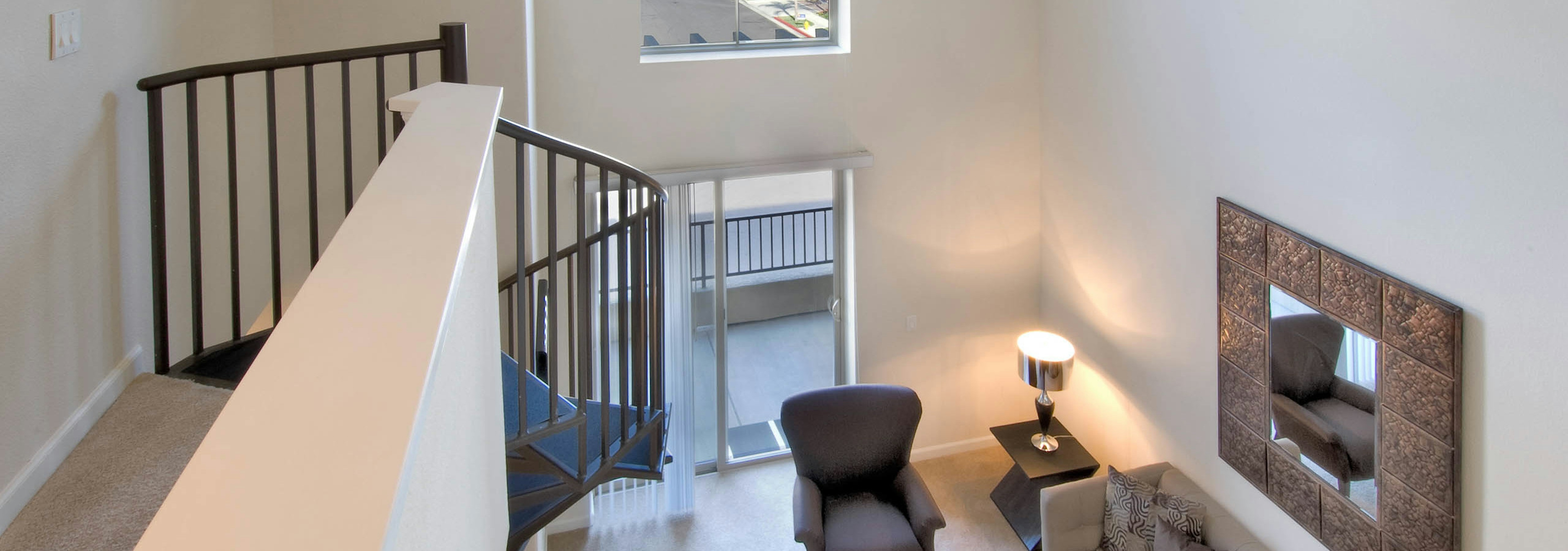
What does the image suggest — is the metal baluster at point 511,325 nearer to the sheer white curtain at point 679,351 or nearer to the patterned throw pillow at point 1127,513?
the sheer white curtain at point 679,351

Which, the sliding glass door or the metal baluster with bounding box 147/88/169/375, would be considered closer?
the metal baluster with bounding box 147/88/169/375

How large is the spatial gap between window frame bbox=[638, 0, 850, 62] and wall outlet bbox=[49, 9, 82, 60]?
3.33 metres

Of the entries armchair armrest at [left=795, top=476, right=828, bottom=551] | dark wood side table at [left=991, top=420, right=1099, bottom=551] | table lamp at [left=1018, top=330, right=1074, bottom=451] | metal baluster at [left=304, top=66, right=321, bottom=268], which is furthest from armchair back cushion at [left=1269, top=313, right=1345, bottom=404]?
metal baluster at [left=304, top=66, right=321, bottom=268]

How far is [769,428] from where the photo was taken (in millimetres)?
6633

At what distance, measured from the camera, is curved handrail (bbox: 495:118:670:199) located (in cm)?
256

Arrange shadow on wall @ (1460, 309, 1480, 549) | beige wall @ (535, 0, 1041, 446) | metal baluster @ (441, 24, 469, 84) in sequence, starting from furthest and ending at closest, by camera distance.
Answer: beige wall @ (535, 0, 1041, 446), shadow on wall @ (1460, 309, 1480, 549), metal baluster @ (441, 24, 469, 84)

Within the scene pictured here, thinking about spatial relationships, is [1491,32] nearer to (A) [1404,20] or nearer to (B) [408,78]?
(A) [1404,20]

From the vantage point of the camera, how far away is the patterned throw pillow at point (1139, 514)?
16.4ft

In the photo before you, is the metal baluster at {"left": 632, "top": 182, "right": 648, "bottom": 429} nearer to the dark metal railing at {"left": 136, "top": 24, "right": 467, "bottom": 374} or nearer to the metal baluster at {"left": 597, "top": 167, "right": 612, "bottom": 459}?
the metal baluster at {"left": 597, "top": 167, "right": 612, "bottom": 459}

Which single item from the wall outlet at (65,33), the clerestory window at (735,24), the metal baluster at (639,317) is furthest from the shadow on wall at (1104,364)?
the wall outlet at (65,33)

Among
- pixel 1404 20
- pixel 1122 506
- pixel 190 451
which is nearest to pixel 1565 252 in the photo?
pixel 1404 20

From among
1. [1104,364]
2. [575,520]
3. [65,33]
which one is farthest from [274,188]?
[1104,364]

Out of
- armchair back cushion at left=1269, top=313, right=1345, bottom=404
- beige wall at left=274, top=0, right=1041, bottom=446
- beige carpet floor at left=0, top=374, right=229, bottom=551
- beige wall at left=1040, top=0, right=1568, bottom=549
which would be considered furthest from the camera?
beige wall at left=274, top=0, right=1041, bottom=446

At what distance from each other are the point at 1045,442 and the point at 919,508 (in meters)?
1.29
